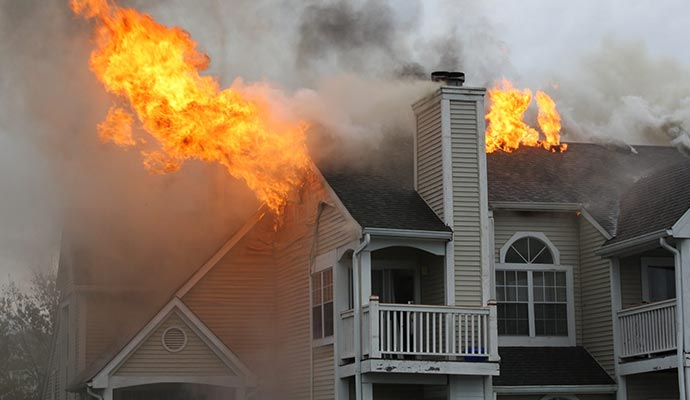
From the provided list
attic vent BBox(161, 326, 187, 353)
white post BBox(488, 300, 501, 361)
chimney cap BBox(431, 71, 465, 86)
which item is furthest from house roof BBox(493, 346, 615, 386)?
attic vent BBox(161, 326, 187, 353)

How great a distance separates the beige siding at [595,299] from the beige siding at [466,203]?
3.24 m

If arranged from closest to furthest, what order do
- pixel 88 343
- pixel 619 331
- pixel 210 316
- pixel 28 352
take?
1. pixel 619 331
2. pixel 210 316
3. pixel 88 343
4. pixel 28 352

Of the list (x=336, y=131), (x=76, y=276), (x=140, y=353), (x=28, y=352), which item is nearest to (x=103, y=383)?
(x=140, y=353)

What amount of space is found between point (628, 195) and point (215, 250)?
9495mm

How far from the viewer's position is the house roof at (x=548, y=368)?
2643 cm

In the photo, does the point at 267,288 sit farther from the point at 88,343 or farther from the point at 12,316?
the point at 12,316

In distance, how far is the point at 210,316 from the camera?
29.3 metres

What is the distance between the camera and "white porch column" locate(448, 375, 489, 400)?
2497 centimetres

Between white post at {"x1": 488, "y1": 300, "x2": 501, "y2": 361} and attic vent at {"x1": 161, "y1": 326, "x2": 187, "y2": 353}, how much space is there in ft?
23.4

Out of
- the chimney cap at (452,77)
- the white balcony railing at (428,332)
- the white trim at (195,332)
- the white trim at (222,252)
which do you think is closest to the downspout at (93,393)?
the white trim at (195,332)

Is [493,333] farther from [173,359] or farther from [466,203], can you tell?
[173,359]

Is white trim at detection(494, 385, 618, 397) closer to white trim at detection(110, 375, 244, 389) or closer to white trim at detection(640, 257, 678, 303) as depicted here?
white trim at detection(640, 257, 678, 303)

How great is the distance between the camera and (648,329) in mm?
25734

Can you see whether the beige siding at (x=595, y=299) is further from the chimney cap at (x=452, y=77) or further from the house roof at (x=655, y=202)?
the chimney cap at (x=452, y=77)
